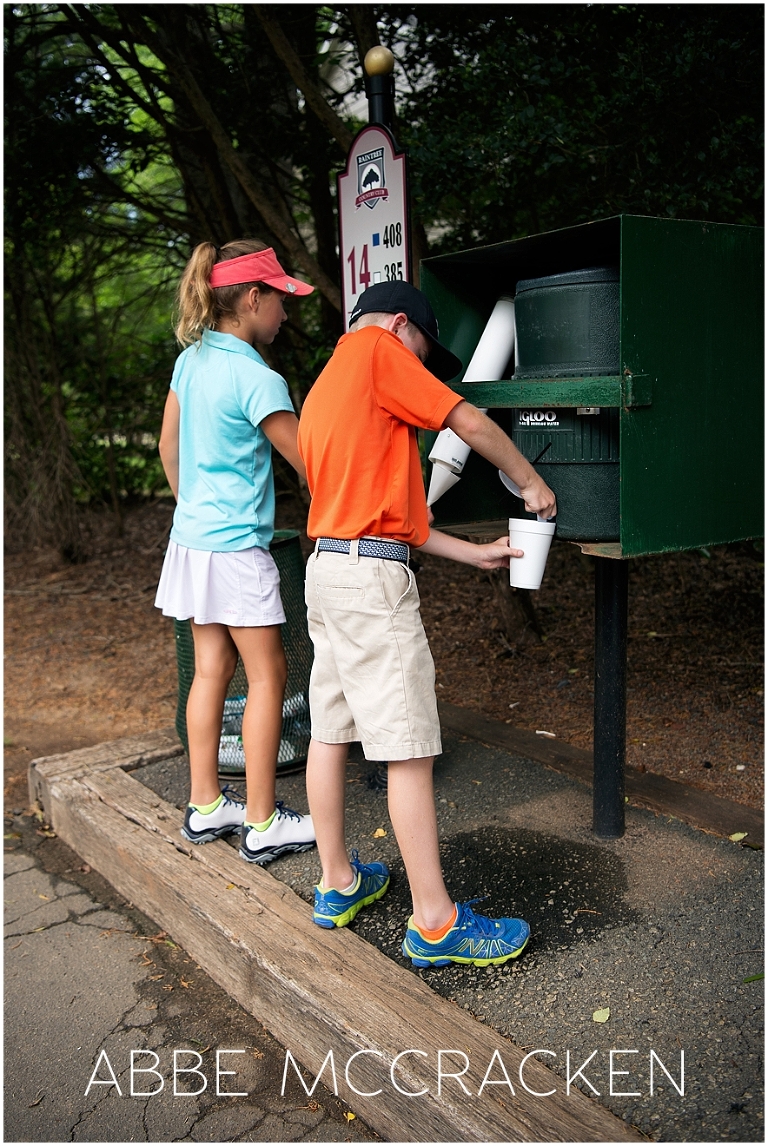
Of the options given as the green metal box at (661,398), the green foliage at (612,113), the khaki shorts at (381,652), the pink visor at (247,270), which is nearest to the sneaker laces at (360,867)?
the khaki shorts at (381,652)

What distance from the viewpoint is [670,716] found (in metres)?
4.73

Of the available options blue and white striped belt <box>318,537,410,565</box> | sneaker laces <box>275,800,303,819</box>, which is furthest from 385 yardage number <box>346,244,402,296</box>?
sneaker laces <box>275,800,303,819</box>

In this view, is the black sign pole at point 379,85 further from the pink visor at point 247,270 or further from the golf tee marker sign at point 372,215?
the pink visor at point 247,270

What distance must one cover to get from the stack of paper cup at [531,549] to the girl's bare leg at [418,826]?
60cm

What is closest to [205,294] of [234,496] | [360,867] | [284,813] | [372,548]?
[234,496]

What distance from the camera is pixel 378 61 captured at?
11.8ft

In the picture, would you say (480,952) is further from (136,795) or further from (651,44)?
(651,44)

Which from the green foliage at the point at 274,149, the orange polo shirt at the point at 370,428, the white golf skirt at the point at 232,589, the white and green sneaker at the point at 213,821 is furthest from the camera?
the green foliage at the point at 274,149

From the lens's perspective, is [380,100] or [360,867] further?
[380,100]

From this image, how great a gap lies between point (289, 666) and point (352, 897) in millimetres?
1352

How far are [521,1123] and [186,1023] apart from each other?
124 cm

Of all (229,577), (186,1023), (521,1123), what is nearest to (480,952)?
(521,1123)

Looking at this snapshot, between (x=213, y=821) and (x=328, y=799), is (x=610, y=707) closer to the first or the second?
(x=328, y=799)

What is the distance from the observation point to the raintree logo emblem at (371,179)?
3.50 m
